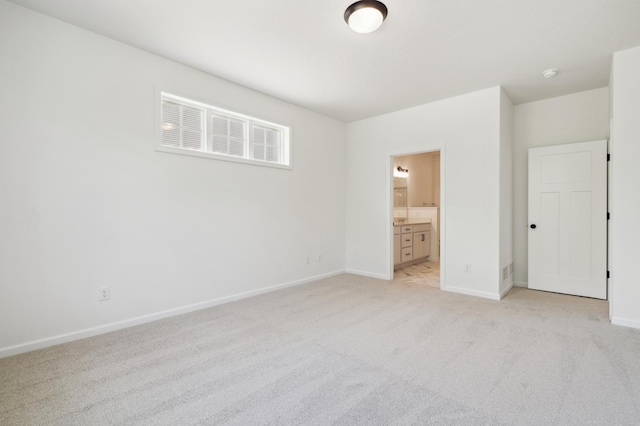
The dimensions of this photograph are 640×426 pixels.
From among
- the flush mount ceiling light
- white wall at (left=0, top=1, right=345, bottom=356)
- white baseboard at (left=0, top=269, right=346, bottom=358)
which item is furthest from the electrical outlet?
the flush mount ceiling light

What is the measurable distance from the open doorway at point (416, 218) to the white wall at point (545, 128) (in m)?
1.32

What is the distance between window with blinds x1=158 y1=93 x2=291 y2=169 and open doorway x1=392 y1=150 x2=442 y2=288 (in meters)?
2.34

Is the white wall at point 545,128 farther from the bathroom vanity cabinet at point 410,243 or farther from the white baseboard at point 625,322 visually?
the bathroom vanity cabinet at point 410,243

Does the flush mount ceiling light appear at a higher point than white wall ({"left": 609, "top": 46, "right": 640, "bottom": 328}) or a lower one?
higher

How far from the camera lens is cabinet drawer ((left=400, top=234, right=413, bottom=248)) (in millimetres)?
5805

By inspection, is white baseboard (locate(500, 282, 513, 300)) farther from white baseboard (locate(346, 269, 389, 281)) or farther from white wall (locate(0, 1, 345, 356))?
white wall (locate(0, 1, 345, 356))

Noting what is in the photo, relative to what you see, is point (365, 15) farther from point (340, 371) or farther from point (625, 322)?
point (625, 322)

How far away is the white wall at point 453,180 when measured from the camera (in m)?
3.90

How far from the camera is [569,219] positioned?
403 centimetres

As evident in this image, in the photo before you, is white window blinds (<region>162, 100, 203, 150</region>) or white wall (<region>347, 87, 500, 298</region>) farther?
white wall (<region>347, 87, 500, 298</region>)

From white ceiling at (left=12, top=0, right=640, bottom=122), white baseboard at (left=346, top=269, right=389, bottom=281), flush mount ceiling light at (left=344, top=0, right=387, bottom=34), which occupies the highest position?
white ceiling at (left=12, top=0, right=640, bottom=122)

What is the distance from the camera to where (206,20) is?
2.52 m

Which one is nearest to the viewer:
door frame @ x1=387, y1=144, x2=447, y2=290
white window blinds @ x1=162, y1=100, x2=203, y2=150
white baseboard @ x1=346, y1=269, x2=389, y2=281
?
white window blinds @ x1=162, y1=100, x2=203, y2=150

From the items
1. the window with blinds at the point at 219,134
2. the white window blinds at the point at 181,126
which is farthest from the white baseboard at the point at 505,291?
the white window blinds at the point at 181,126
